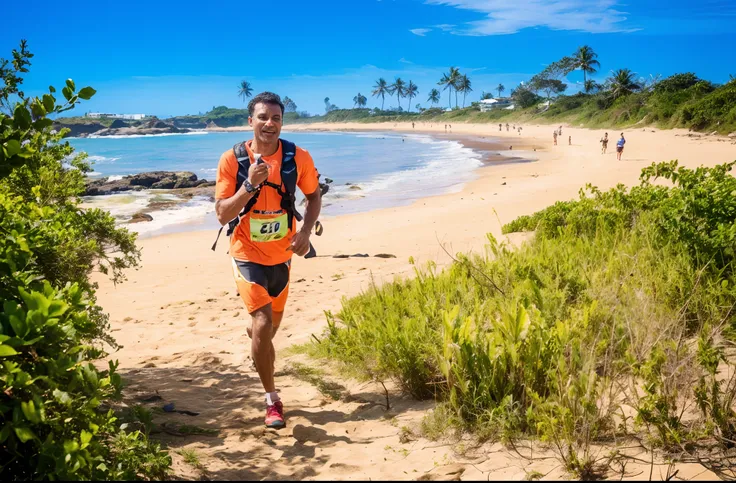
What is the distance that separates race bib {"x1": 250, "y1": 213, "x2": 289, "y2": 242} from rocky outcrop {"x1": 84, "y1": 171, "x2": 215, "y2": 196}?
76.0 ft

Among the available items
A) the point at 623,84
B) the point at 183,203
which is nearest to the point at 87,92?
the point at 183,203

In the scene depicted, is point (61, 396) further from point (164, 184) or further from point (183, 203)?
point (164, 184)

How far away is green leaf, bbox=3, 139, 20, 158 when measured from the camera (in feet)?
6.04

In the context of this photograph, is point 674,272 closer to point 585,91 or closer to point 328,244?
point 328,244

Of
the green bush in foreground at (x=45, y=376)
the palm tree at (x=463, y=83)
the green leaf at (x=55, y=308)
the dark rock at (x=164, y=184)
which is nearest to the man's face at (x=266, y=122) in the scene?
the green bush in foreground at (x=45, y=376)

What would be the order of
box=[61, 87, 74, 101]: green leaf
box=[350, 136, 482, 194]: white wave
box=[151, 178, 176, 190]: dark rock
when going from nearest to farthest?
box=[61, 87, 74, 101]: green leaf → box=[350, 136, 482, 194]: white wave → box=[151, 178, 176, 190]: dark rock

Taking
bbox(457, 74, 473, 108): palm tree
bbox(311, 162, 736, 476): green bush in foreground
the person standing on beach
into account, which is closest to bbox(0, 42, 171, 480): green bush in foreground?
the person standing on beach

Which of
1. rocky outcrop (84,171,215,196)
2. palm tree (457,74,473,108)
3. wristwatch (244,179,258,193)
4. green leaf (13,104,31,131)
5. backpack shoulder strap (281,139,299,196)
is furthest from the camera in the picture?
palm tree (457,74,473,108)

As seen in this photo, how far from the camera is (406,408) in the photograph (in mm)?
3475

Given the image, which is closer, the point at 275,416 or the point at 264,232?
the point at 275,416

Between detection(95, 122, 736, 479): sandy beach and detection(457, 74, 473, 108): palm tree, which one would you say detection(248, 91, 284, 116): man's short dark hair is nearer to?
detection(95, 122, 736, 479): sandy beach

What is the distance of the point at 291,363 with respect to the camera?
15.3 ft

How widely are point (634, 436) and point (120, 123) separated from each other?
161 meters

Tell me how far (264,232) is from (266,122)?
0.77 m
